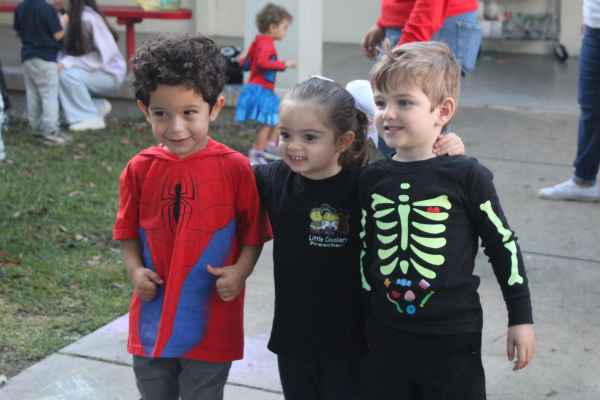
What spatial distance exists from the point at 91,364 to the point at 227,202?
4.26 ft

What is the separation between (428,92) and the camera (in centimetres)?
195

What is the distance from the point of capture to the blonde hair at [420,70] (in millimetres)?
1929

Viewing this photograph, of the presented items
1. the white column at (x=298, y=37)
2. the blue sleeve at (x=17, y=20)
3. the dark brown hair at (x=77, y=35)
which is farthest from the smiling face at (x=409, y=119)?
the dark brown hair at (x=77, y=35)

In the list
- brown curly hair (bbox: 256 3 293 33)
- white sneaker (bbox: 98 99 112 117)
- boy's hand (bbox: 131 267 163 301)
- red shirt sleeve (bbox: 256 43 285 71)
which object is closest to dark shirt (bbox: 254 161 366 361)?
boy's hand (bbox: 131 267 163 301)

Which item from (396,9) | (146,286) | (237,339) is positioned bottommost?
(237,339)

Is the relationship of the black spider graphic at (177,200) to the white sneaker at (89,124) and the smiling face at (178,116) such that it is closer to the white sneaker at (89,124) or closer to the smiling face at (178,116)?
the smiling face at (178,116)

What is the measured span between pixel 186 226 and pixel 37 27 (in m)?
5.48

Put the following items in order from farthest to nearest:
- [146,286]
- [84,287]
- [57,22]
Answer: [57,22] < [84,287] < [146,286]

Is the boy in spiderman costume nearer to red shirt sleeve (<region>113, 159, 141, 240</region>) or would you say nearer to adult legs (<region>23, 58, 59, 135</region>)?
red shirt sleeve (<region>113, 159, 141, 240</region>)

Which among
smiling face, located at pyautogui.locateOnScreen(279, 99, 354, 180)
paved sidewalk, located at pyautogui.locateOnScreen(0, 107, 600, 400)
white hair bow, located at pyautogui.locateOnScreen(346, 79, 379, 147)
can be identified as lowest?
paved sidewalk, located at pyautogui.locateOnScreen(0, 107, 600, 400)

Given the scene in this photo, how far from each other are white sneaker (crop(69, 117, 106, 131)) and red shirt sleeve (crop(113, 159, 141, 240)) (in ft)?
17.8

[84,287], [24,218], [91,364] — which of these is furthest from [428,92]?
[24,218]

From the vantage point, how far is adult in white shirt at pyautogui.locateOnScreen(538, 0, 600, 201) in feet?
14.9

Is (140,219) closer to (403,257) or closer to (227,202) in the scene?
(227,202)
